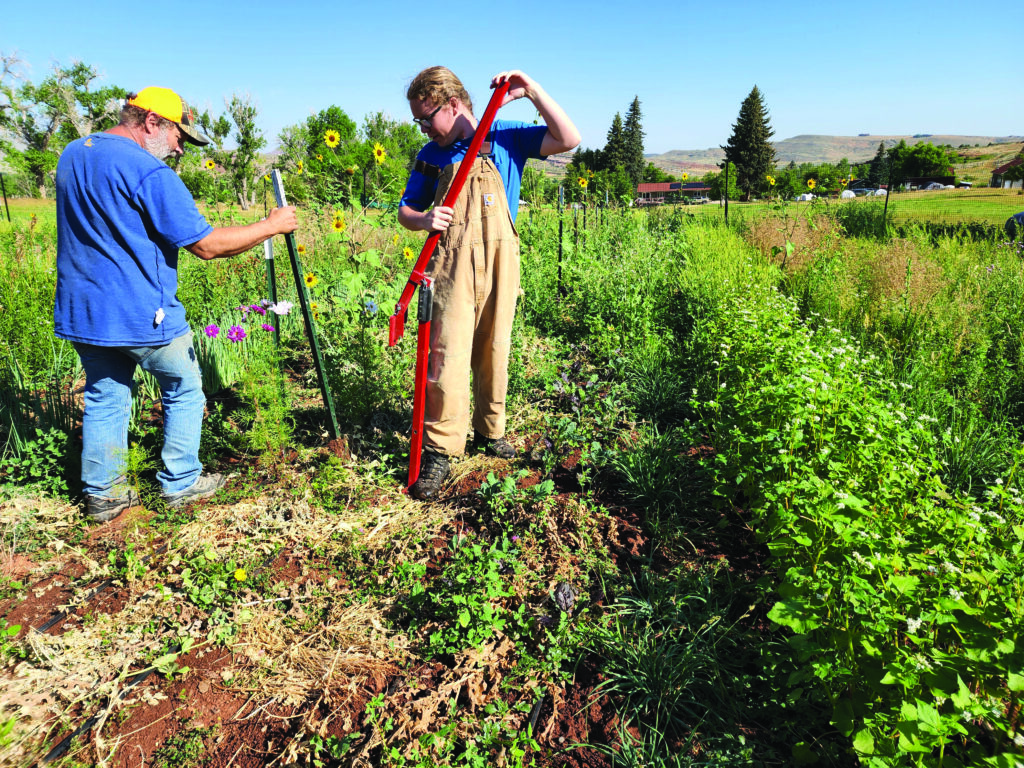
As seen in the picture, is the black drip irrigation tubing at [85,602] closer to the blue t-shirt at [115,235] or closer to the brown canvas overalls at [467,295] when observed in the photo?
the blue t-shirt at [115,235]

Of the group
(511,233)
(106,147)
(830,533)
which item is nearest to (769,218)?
(511,233)

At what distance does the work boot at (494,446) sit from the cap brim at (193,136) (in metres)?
2.11

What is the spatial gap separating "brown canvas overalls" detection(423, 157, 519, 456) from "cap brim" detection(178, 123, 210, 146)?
3.84 feet

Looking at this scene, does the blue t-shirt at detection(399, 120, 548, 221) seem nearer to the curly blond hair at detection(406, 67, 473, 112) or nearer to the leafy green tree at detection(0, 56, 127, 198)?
the curly blond hair at detection(406, 67, 473, 112)

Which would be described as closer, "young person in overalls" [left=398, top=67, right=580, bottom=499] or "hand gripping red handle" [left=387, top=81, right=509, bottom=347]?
"hand gripping red handle" [left=387, top=81, right=509, bottom=347]

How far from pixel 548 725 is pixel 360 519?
54.8 inches

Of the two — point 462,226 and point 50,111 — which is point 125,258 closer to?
point 462,226

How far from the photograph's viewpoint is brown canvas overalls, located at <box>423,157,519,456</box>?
2754mm

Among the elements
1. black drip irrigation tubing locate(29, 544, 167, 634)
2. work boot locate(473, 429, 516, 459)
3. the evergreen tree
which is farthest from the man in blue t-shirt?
the evergreen tree

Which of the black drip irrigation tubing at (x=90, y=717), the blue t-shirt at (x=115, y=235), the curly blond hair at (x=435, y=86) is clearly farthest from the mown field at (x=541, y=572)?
the curly blond hair at (x=435, y=86)

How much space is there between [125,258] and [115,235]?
0.11m

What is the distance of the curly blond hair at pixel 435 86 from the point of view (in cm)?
262

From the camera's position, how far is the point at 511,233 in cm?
288

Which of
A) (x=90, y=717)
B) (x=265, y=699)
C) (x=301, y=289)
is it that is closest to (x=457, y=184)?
(x=301, y=289)
